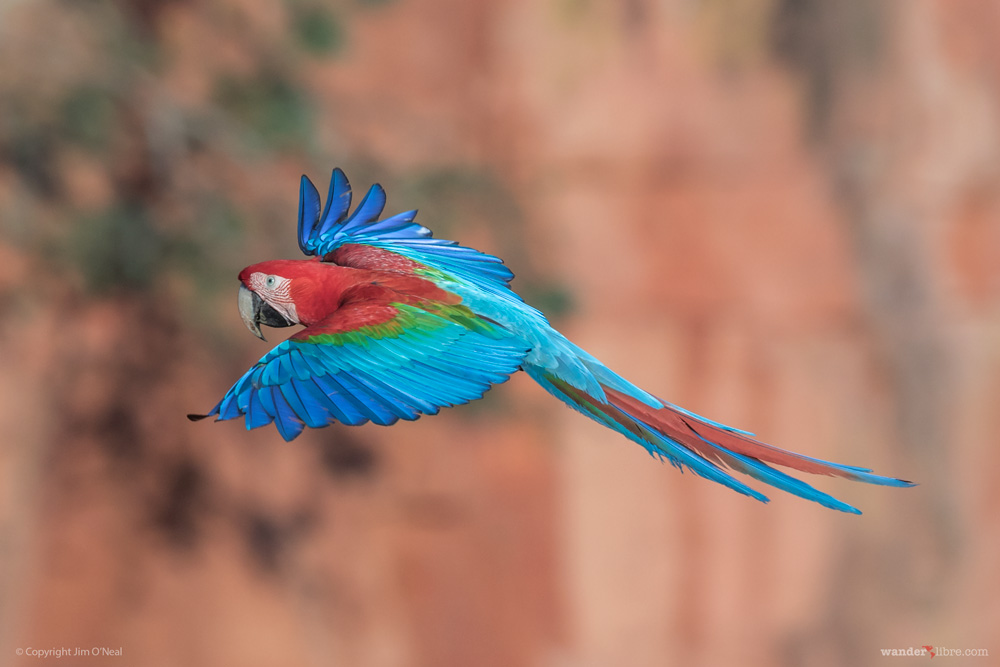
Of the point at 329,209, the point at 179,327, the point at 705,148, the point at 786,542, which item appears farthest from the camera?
the point at 786,542

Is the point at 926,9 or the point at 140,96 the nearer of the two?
the point at 140,96

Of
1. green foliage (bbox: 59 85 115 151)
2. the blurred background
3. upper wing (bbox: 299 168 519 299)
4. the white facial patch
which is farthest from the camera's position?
the blurred background

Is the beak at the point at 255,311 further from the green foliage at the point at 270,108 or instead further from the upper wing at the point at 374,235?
the green foliage at the point at 270,108

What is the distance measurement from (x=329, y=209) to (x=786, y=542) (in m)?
1.81

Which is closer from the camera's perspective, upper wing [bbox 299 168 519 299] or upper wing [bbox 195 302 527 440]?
upper wing [bbox 195 302 527 440]

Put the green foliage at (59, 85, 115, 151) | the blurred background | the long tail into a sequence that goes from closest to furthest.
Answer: the long tail, the green foliage at (59, 85, 115, 151), the blurred background

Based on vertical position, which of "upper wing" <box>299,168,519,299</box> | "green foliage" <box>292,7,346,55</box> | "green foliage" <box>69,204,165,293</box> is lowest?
"upper wing" <box>299,168,519,299</box>

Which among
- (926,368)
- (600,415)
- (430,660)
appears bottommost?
(430,660)

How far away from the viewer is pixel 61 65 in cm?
179

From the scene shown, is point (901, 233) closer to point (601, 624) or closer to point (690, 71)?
point (690, 71)

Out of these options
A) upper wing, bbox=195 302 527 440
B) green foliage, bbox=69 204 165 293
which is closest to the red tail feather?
upper wing, bbox=195 302 527 440

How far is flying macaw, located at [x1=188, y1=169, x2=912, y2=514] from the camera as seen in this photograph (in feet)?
2.17

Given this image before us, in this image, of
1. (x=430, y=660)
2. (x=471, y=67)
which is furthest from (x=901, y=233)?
(x=430, y=660)

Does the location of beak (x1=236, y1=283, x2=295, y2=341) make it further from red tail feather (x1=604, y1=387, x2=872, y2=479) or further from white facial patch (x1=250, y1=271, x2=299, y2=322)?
Result: red tail feather (x1=604, y1=387, x2=872, y2=479)
